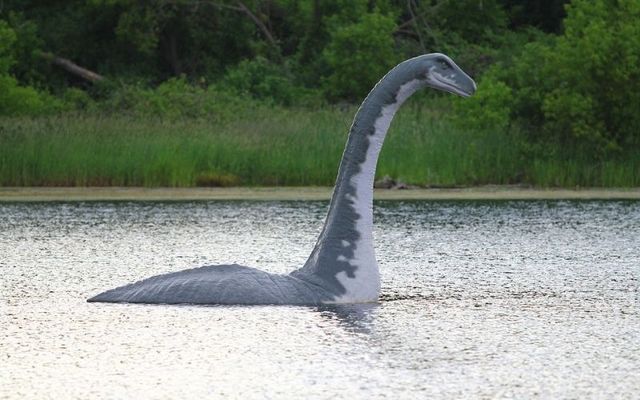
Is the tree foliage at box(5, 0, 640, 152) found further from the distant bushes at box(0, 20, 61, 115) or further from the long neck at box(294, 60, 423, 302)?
the long neck at box(294, 60, 423, 302)

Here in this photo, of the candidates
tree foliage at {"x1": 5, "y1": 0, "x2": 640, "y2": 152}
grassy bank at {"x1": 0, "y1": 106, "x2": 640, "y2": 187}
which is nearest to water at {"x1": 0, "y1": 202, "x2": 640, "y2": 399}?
grassy bank at {"x1": 0, "y1": 106, "x2": 640, "y2": 187}

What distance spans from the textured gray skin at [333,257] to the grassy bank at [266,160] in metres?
11.0

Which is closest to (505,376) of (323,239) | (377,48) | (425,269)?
(323,239)

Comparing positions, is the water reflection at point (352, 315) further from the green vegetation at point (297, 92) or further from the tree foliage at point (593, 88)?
the tree foliage at point (593, 88)

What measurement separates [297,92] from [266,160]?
326 inches

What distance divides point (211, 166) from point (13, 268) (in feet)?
30.0

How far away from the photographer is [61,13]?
31.6 metres

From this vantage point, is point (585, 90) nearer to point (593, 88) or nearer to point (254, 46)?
point (593, 88)

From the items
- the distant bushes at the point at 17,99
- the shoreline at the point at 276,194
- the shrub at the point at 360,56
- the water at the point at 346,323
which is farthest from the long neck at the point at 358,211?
the shrub at the point at 360,56

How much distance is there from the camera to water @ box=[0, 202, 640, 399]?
691cm

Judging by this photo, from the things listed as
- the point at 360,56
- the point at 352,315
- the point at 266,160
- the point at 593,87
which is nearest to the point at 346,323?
the point at 352,315

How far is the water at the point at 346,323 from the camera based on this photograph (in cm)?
691

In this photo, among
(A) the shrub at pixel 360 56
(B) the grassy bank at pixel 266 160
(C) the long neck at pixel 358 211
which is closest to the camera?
(C) the long neck at pixel 358 211

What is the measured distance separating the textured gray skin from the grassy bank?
1099cm
